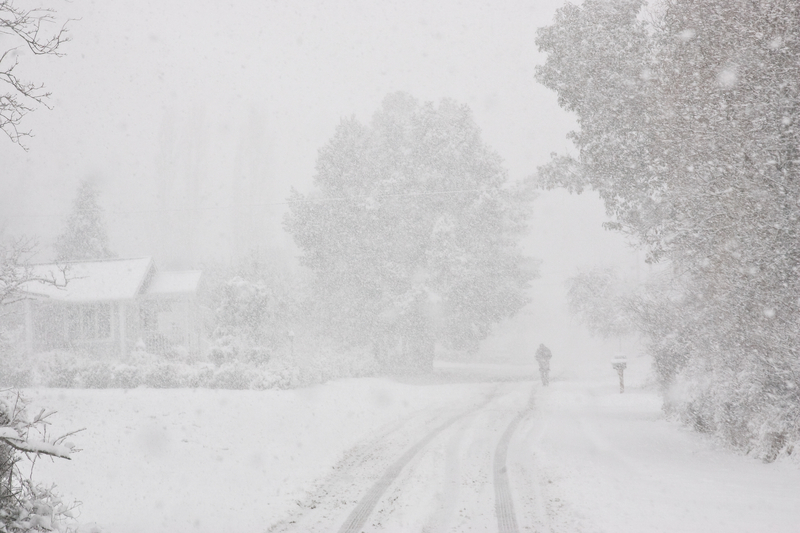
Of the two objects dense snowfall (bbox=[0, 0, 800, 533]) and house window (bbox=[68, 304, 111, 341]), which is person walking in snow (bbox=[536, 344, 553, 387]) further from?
house window (bbox=[68, 304, 111, 341])

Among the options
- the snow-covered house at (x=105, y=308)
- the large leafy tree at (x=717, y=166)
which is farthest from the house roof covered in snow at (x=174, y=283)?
the large leafy tree at (x=717, y=166)

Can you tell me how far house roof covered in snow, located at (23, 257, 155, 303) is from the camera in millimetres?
30547

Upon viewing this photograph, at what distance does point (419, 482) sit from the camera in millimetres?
8469

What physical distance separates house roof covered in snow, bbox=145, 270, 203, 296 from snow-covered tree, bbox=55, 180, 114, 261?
1405 centimetres

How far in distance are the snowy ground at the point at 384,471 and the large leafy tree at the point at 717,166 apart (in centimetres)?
146

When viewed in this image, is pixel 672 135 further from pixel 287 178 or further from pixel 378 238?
pixel 287 178

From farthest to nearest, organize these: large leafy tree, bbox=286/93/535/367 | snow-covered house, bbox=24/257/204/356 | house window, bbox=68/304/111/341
Answer: house window, bbox=68/304/111/341
snow-covered house, bbox=24/257/204/356
large leafy tree, bbox=286/93/535/367

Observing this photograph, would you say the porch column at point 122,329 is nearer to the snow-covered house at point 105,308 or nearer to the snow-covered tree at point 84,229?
the snow-covered house at point 105,308

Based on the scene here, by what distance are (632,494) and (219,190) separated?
10290 centimetres

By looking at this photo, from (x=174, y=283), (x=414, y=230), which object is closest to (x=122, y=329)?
(x=174, y=283)

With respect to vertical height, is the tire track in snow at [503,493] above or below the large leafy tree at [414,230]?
below

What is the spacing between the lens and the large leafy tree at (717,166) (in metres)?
6.79

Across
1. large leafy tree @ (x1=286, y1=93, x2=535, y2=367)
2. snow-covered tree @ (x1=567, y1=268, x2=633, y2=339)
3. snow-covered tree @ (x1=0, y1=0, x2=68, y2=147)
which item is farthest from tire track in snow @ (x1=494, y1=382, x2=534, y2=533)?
snow-covered tree @ (x1=567, y1=268, x2=633, y2=339)

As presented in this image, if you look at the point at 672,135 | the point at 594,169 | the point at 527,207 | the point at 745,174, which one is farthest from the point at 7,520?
the point at 527,207
